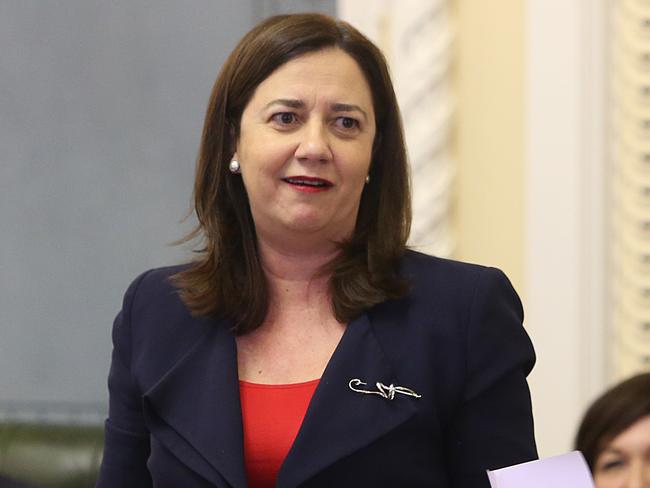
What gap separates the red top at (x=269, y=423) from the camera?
7.36 ft

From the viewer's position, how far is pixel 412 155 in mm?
3457

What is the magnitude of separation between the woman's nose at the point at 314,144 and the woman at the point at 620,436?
24.5 inches

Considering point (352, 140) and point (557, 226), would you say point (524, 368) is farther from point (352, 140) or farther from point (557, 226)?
point (557, 226)

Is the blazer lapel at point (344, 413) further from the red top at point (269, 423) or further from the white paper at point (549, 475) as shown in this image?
the white paper at point (549, 475)

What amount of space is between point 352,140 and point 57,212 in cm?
190

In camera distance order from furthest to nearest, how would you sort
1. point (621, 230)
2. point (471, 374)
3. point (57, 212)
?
1. point (57, 212)
2. point (621, 230)
3. point (471, 374)

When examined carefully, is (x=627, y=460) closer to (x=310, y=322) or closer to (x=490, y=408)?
(x=490, y=408)

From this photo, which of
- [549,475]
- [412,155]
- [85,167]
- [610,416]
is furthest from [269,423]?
[85,167]

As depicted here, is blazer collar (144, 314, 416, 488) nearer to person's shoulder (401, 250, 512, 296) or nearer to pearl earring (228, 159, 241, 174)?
person's shoulder (401, 250, 512, 296)

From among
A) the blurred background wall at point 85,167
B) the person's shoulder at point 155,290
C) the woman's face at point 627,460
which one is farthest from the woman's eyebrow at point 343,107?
the blurred background wall at point 85,167

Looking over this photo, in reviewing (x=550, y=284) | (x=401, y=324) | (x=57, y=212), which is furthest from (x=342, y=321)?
(x=57, y=212)

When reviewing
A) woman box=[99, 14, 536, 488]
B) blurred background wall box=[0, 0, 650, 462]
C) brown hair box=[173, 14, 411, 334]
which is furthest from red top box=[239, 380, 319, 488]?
blurred background wall box=[0, 0, 650, 462]

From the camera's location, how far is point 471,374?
225cm

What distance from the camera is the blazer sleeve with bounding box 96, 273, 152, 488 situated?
245cm
